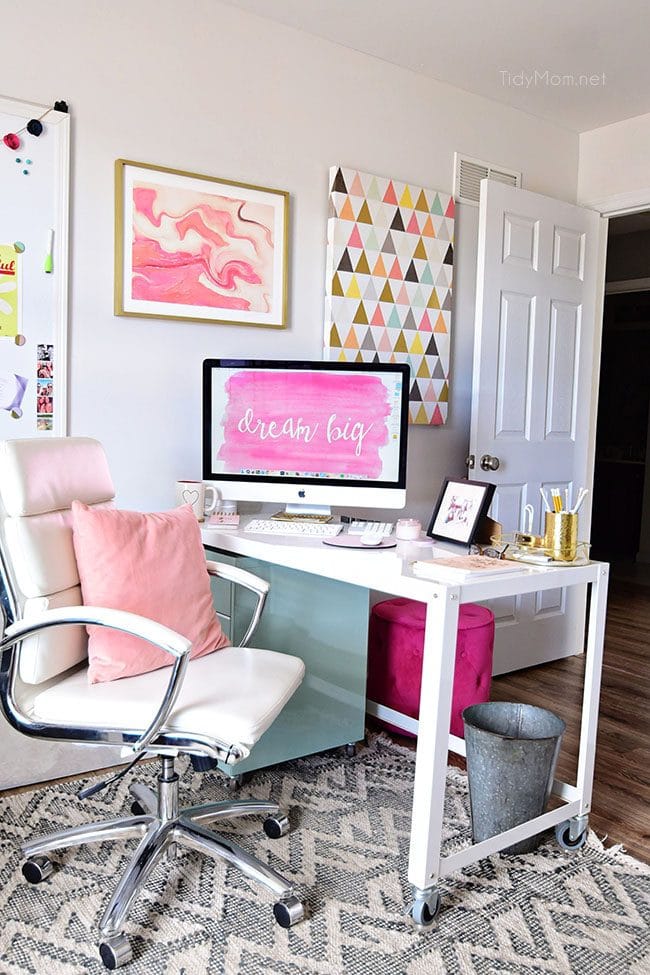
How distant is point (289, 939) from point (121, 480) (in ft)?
4.73

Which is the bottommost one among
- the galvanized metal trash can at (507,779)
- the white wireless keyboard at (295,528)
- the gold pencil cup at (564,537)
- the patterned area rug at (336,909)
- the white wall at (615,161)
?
the patterned area rug at (336,909)

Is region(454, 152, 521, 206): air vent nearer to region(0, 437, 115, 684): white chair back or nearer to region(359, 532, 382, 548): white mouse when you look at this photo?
region(359, 532, 382, 548): white mouse

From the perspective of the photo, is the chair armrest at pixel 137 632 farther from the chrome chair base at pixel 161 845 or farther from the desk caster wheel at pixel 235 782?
the desk caster wheel at pixel 235 782

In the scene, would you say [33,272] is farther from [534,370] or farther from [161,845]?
[534,370]

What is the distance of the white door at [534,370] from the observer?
3391mm

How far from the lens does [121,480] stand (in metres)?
2.65

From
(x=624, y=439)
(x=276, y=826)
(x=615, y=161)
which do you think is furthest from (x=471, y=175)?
(x=624, y=439)

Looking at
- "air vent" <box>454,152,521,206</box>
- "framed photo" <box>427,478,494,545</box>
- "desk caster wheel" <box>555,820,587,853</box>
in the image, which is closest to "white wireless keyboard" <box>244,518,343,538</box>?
"framed photo" <box>427,478,494,545</box>

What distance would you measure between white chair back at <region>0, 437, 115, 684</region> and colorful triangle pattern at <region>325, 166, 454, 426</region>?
1339 mm

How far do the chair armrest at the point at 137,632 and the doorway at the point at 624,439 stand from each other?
17.6ft

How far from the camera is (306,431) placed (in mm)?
2621

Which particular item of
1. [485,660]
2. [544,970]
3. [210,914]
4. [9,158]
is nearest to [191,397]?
[9,158]

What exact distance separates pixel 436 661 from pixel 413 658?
99 cm

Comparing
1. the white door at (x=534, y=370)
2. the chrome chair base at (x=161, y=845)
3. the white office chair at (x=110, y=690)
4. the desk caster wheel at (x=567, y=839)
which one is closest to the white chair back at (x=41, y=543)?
the white office chair at (x=110, y=690)
